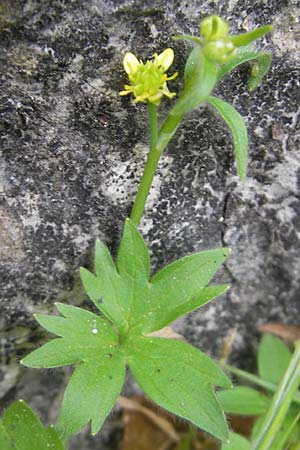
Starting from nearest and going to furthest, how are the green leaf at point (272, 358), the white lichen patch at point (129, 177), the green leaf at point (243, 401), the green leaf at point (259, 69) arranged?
the green leaf at point (259, 69) → the white lichen patch at point (129, 177) → the green leaf at point (243, 401) → the green leaf at point (272, 358)

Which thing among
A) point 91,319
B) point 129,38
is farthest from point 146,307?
point 129,38

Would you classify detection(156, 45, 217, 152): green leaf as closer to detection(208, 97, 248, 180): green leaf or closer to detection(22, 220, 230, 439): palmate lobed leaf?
detection(208, 97, 248, 180): green leaf

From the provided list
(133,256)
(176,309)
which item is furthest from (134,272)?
(176,309)

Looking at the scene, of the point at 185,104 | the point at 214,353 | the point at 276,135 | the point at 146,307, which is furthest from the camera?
the point at 214,353

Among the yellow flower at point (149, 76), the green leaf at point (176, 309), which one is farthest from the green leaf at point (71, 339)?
the yellow flower at point (149, 76)

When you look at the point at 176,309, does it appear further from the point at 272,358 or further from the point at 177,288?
the point at 272,358

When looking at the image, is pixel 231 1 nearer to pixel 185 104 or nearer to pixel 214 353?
pixel 185 104

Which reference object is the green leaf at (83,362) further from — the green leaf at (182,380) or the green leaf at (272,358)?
the green leaf at (272,358)
